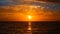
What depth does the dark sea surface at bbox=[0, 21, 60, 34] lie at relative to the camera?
107 centimetres

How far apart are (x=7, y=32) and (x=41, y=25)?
0.26m

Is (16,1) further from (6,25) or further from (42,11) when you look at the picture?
(6,25)

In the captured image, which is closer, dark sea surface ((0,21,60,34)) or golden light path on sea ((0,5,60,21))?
dark sea surface ((0,21,60,34))

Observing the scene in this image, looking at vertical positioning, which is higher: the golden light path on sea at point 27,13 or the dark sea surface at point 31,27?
the golden light path on sea at point 27,13

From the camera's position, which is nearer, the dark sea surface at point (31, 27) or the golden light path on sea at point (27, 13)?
the dark sea surface at point (31, 27)

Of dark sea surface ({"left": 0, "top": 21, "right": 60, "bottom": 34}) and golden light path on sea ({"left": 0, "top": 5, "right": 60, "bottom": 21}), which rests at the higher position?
golden light path on sea ({"left": 0, "top": 5, "right": 60, "bottom": 21})

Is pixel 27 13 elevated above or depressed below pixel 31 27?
above

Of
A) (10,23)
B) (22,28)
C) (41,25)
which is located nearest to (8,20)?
(10,23)

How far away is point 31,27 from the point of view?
110 cm

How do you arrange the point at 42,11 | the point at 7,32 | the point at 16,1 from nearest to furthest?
the point at 7,32 → the point at 42,11 → the point at 16,1

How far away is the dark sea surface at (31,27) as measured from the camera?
3.51ft

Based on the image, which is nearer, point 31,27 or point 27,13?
point 31,27

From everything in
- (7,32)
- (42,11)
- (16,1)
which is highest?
(16,1)

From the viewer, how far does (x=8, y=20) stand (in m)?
1.15
